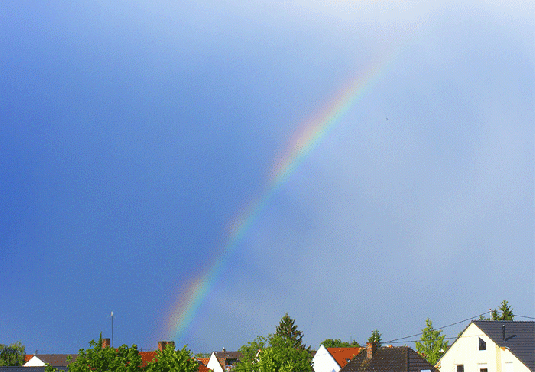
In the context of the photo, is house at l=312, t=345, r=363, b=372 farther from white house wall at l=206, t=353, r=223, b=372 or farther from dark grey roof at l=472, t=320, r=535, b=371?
dark grey roof at l=472, t=320, r=535, b=371

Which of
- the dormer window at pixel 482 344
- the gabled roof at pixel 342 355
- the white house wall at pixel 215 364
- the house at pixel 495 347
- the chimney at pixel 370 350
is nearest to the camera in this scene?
the house at pixel 495 347

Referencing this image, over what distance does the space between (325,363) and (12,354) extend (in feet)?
256

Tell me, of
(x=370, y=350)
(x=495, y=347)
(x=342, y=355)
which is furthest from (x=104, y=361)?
(x=342, y=355)

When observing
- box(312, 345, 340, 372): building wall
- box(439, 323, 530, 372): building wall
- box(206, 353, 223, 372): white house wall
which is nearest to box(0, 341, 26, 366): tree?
box(206, 353, 223, 372): white house wall

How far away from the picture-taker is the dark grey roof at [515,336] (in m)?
57.2

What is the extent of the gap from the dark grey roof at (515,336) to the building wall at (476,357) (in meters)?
0.47

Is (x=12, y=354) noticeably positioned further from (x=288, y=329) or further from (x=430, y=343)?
(x=430, y=343)

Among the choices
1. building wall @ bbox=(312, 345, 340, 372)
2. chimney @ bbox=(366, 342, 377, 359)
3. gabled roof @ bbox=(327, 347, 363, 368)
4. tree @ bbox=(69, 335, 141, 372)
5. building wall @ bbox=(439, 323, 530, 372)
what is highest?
gabled roof @ bbox=(327, 347, 363, 368)

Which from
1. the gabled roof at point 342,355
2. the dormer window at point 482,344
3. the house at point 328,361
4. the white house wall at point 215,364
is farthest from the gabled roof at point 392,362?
the white house wall at point 215,364

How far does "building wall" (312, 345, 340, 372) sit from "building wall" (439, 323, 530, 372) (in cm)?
3638

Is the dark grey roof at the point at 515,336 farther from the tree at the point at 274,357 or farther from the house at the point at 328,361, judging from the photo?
the house at the point at 328,361

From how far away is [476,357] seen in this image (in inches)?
2425

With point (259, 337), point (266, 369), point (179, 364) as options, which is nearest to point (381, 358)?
point (259, 337)

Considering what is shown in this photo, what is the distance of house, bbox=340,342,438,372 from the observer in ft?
221
